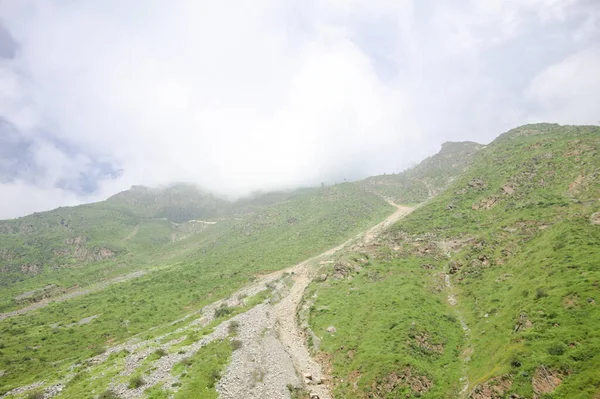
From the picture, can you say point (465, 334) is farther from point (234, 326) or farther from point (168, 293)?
point (168, 293)

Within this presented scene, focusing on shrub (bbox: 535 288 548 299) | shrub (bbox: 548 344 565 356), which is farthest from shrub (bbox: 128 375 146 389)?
shrub (bbox: 535 288 548 299)

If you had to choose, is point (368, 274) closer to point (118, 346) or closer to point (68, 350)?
point (118, 346)

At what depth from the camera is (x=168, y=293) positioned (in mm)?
107625

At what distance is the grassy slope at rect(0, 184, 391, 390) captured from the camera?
69.7 m

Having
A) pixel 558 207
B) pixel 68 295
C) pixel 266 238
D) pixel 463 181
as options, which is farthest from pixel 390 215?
pixel 68 295

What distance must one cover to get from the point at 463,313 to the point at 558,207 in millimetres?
39079

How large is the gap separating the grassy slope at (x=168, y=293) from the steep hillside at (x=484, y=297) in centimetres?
4592

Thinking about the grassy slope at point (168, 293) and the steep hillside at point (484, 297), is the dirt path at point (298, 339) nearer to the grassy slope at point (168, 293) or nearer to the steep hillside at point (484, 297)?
the steep hillside at point (484, 297)

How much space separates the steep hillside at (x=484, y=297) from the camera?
33.6 metres

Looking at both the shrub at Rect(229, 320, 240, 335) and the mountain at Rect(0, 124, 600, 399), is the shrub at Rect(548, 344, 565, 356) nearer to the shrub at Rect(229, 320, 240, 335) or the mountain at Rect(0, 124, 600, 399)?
the mountain at Rect(0, 124, 600, 399)

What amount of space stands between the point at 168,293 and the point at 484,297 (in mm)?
95217

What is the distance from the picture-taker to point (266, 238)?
16238 cm

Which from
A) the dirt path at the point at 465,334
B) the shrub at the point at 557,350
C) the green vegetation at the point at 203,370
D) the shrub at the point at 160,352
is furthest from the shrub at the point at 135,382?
the shrub at the point at 557,350

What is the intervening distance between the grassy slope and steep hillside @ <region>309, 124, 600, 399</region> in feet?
151
